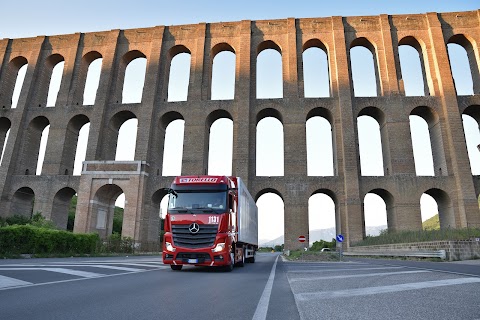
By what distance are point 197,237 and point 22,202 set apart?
30741 millimetres

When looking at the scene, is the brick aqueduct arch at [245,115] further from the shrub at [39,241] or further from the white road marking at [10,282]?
the white road marking at [10,282]

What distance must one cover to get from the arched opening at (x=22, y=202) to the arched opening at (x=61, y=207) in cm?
336

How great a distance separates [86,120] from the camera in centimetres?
3503

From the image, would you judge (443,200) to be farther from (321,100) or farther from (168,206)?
(168,206)

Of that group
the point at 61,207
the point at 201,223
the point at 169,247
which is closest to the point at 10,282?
the point at 169,247

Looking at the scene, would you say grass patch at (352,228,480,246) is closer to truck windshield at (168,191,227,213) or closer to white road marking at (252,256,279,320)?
truck windshield at (168,191,227,213)

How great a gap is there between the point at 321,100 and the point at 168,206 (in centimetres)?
2395

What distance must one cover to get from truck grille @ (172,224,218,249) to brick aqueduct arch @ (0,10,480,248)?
62.6ft

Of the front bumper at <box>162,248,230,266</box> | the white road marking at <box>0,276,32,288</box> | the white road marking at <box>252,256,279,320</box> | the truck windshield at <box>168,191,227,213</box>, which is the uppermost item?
the truck windshield at <box>168,191,227,213</box>

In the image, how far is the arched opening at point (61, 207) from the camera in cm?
3132

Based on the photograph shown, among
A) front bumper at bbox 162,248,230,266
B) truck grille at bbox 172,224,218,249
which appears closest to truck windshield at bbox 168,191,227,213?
truck grille at bbox 172,224,218,249

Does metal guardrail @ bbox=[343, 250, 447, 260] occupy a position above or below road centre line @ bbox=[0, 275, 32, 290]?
above

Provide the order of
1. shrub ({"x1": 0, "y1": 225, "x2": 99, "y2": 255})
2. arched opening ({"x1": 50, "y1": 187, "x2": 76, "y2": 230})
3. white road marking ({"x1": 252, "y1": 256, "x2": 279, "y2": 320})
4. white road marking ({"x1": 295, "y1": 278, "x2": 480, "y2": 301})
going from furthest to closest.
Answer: arched opening ({"x1": 50, "y1": 187, "x2": 76, "y2": 230}) → shrub ({"x1": 0, "y1": 225, "x2": 99, "y2": 255}) → white road marking ({"x1": 295, "y1": 278, "x2": 480, "y2": 301}) → white road marking ({"x1": 252, "y1": 256, "x2": 279, "y2": 320})

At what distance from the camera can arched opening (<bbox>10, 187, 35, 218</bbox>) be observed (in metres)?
32.1
